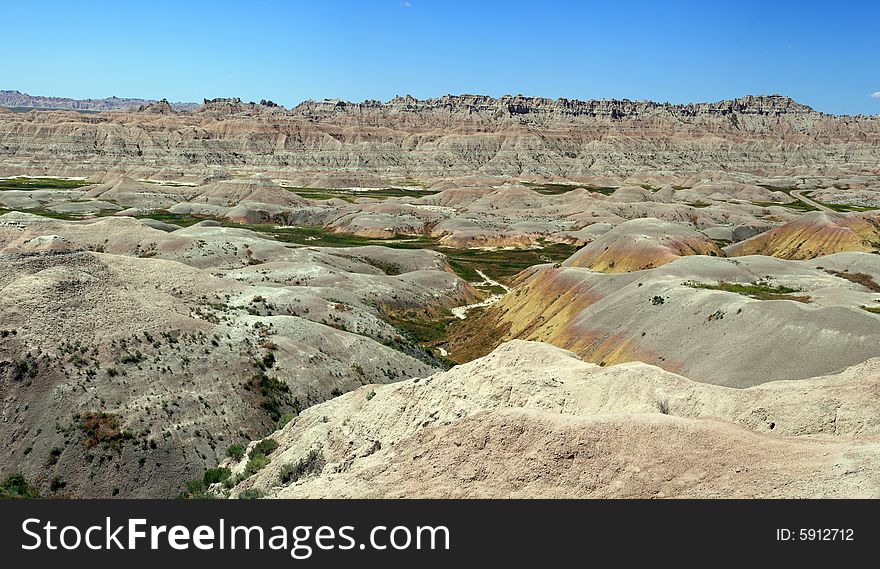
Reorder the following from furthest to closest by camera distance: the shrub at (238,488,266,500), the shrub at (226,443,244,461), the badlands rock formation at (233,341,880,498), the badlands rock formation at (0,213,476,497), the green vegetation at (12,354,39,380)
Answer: the green vegetation at (12,354,39,380) < the badlands rock formation at (0,213,476,497) < the shrub at (226,443,244,461) < the shrub at (238,488,266,500) < the badlands rock formation at (233,341,880,498)

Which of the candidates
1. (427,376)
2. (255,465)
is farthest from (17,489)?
(427,376)

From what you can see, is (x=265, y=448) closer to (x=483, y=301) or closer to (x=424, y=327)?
(x=424, y=327)

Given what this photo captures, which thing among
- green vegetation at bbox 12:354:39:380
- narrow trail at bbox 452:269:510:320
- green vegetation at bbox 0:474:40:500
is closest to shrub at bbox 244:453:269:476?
green vegetation at bbox 0:474:40:500

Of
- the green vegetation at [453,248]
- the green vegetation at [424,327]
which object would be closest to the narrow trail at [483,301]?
the green vegetation at [453,248]

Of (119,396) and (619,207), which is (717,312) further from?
(619,207)

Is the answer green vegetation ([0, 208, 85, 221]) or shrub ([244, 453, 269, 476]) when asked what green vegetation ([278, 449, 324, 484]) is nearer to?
shrub ([244, 453, 269, 476])

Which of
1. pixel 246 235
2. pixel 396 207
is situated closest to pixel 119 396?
pixel 246 235
